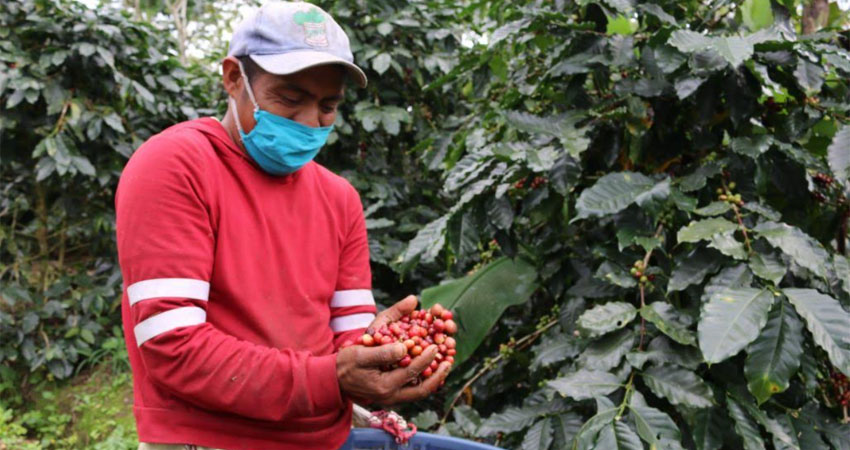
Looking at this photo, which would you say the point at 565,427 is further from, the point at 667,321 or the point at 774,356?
the point at 774,356

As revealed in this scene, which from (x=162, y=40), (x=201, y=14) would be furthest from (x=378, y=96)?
(x=201, y=14)

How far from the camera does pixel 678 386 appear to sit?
153 centimetres

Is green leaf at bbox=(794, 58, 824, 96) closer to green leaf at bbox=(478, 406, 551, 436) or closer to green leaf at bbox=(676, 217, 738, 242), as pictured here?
green leaf at bbox=(676, 217, 738, 242)

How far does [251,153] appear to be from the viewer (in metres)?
1.40

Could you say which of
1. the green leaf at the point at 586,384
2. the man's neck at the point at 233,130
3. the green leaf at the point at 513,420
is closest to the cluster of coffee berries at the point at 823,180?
the green leaf at the point at 586,384

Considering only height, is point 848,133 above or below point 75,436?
above

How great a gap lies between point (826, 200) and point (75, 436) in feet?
10.7

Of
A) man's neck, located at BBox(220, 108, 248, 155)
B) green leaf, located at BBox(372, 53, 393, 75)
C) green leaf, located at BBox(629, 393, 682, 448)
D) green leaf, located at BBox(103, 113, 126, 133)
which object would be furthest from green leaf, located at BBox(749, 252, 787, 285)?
green leaf, located at BBox(103, 113, 126, 133)

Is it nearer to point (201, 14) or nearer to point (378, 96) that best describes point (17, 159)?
point (378, 96)

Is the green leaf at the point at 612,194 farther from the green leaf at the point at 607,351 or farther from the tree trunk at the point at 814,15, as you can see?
the tree trunk at the point at 814,15

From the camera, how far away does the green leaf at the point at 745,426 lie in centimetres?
148

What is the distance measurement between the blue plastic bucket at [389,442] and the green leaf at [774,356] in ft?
2.12

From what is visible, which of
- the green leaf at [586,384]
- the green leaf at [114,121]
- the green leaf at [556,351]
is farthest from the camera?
the green leaf at [114,121]

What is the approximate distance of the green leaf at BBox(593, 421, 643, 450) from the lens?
4.52 feet
